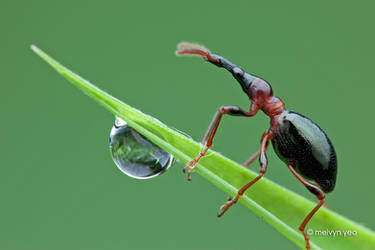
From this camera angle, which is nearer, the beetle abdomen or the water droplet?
the water droplet

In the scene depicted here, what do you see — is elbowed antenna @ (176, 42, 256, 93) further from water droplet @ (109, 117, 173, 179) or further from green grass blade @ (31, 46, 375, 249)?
green grass blade @ (31, 46, 375, 249)

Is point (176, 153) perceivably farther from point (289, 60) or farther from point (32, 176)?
point (289, 60)

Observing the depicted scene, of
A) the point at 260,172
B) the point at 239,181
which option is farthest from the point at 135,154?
the point at 260,172

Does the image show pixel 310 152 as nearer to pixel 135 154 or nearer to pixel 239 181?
pixel 239 181

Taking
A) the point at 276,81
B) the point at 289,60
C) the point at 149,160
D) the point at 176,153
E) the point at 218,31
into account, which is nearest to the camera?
the point at 176,153

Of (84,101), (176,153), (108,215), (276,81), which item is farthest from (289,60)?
(176,153)

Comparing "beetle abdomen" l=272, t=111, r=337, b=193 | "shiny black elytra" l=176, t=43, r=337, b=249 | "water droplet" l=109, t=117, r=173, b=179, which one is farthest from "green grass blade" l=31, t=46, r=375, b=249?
"beetle abdomen" l=272, t=111, r=337, b=193
